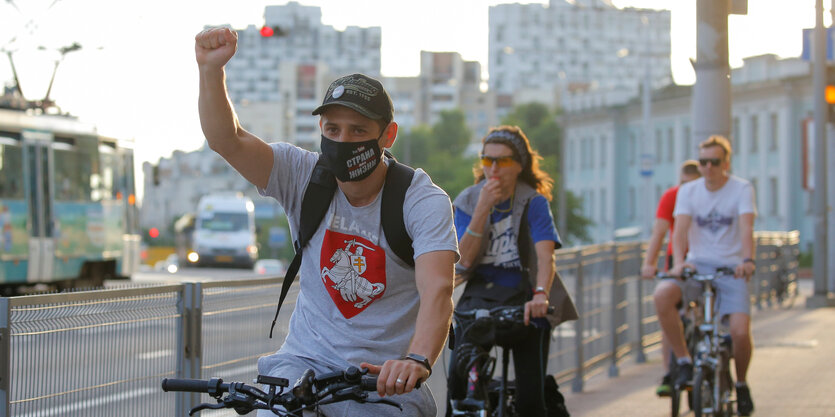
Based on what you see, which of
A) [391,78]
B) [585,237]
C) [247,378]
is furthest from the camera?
[391,78]

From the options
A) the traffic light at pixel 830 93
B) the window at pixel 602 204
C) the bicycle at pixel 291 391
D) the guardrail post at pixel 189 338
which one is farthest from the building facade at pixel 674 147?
the bicycle at pixel 291 391

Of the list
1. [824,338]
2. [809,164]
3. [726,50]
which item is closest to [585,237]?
[809,164]

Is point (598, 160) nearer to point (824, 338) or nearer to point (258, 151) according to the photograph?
point (824, 338)

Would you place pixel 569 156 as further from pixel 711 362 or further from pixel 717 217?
pixel 711 362

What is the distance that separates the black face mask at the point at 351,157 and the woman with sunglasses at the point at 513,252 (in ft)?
9.39

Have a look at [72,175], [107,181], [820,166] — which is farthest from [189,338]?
[107,181]

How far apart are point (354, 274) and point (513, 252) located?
3.01 m

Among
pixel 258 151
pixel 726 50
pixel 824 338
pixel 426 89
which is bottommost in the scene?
pixel 824 338

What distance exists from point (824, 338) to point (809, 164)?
12.3 metres

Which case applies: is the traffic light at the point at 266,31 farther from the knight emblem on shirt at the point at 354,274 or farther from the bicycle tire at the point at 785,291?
the knight emblem on shirt at the point at 354,274

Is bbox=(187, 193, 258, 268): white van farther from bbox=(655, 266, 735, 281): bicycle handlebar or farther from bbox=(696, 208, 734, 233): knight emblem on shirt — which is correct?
bbox=(655, 266, 735, 281): bicycle handlebar

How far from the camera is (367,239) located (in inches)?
168

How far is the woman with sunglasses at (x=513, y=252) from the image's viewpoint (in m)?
7.09

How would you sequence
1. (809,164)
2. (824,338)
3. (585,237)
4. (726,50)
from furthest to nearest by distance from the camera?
(585,237) → (809,164) → (824,338) → (726,50)
